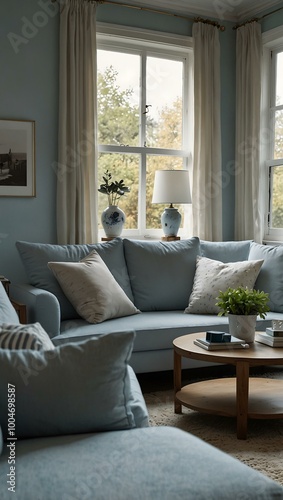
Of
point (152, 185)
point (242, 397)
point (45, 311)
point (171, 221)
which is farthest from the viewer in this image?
point (152, 185)

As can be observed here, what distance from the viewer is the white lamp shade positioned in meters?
4.70

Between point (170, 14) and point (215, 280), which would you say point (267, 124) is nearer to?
point (170, 14)

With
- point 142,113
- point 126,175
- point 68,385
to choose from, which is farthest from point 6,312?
point 142,113

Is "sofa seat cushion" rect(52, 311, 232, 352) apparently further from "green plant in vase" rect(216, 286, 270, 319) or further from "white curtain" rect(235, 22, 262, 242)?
"white curtain" rect(235, 22, 262, 242)

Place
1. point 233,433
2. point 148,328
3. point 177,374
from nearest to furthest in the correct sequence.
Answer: point 233,433, point 177,374, point 148,328

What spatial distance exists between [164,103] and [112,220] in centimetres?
129

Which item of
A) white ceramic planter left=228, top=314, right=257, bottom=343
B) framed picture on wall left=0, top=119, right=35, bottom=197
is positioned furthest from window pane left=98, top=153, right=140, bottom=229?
white ceramic planter left=228, top=314, right=257, bottom=343

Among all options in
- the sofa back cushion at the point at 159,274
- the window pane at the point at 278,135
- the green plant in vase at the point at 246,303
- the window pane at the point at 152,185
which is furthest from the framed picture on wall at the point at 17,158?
the window pane at the point at 278,135

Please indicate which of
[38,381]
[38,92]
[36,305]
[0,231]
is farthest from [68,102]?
[38,381]

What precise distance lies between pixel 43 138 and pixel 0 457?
137 inches

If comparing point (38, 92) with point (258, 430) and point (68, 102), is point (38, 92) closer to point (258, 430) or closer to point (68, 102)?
point (68, 102)

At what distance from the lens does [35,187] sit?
4586 mm

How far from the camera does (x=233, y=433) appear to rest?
3055mm

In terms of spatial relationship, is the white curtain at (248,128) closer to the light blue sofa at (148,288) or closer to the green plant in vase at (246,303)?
the light blue sofa at (148,288)
